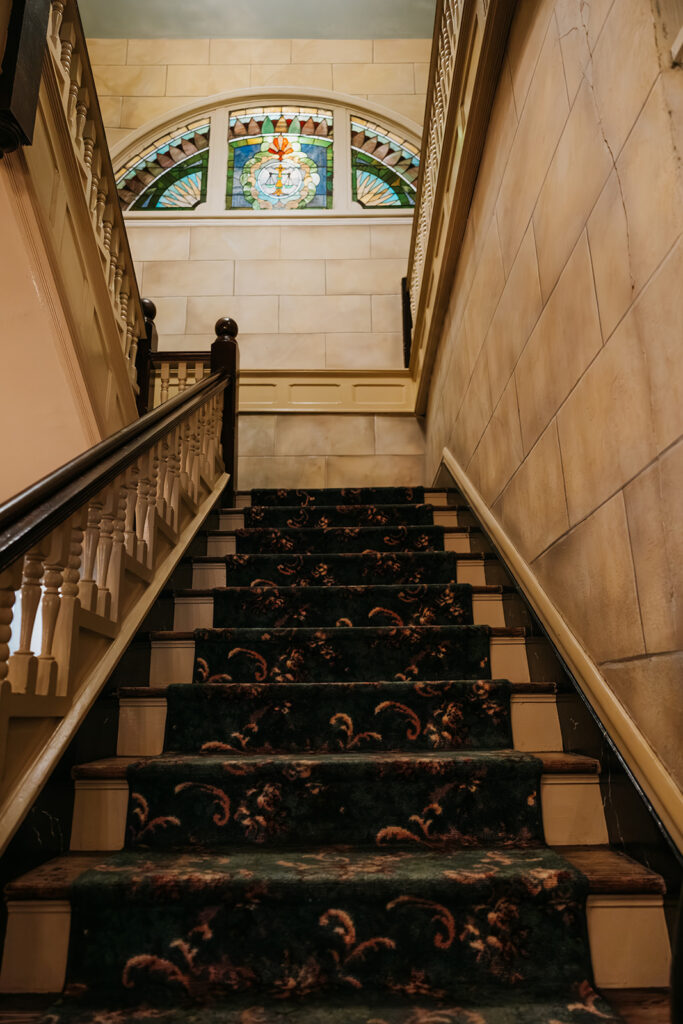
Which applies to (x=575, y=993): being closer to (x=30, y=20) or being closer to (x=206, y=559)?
(x=206, y=559)

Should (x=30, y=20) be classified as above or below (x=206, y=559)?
above

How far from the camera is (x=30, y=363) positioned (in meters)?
3.06

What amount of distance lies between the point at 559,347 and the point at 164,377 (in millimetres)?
2707

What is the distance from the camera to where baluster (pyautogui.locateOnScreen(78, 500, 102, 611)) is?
5.72ft

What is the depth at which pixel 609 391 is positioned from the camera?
1.40 metres

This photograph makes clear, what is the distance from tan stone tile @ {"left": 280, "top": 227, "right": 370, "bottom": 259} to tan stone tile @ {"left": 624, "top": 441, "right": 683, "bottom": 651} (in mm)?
4520

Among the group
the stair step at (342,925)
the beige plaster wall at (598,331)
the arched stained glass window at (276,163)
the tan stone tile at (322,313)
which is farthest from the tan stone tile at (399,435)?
the stair step at (342,925)

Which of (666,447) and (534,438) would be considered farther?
(534,438)

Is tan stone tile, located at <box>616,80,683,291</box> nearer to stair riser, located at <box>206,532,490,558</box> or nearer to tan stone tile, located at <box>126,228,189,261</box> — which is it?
stair riser, located at <box>206,532,490,558</box>

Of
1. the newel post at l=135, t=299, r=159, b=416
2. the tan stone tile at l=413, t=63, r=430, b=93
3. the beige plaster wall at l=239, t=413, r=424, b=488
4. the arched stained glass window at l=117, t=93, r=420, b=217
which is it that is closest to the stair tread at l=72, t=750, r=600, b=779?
the newel post at l=135, t=299, r=159, b=416

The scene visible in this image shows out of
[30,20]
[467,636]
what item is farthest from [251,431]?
[467,636]

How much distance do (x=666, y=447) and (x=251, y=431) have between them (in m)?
3.91

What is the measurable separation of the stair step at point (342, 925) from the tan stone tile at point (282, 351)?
4132 millimetres

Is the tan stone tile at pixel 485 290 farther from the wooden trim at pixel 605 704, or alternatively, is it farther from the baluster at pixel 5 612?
the baluster at pixel 5 612
